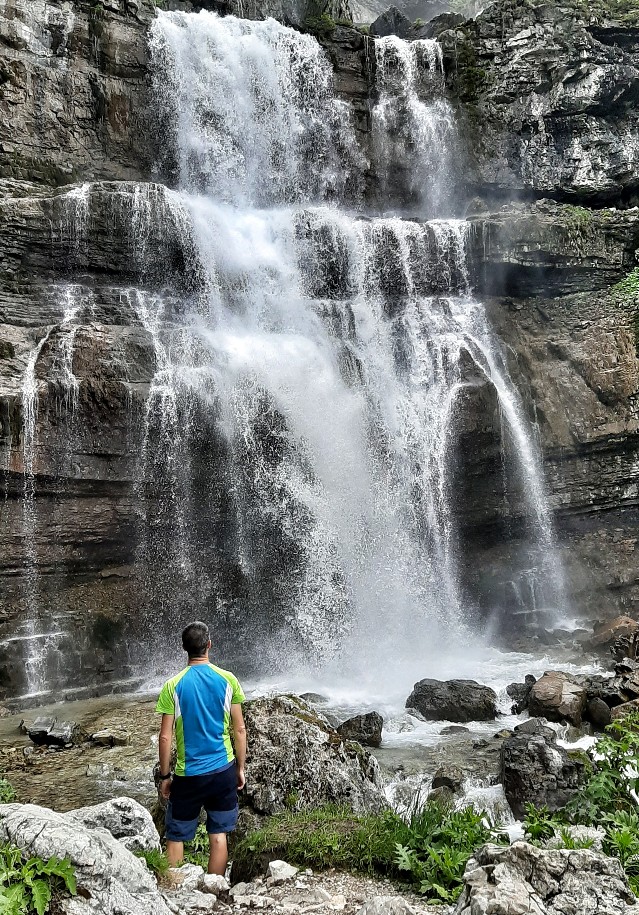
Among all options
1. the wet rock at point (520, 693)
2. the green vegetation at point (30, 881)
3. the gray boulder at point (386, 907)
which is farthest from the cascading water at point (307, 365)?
the green vegetation at point (30, 881)

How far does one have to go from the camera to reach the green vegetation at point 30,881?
2871 millimetres

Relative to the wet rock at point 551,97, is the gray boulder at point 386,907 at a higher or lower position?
lower

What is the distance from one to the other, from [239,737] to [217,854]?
2.78ft

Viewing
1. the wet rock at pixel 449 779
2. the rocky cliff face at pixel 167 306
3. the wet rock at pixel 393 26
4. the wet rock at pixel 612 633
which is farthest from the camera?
the wet rock at pixel 393 26

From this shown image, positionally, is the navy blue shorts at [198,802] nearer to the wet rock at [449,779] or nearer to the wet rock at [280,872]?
the wet rock at [280,872]

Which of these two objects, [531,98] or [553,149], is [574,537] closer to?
[553,149]

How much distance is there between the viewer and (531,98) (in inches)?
1096

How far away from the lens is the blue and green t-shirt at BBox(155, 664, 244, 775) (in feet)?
16.1

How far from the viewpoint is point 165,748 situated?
493 centimetres

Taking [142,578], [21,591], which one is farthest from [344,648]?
[21,591]

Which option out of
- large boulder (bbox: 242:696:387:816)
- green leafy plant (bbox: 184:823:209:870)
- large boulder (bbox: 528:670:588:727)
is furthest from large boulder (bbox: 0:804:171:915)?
large boulder (bbox: 528:670:588:727)

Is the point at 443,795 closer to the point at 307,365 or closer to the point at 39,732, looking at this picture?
the point at 39,732

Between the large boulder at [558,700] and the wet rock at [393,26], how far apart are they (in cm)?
3321

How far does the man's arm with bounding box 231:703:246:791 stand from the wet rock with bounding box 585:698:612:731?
830cm
